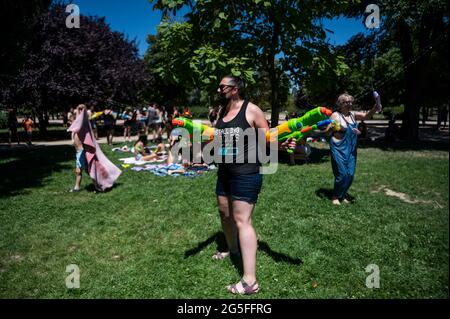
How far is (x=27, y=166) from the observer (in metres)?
10.9

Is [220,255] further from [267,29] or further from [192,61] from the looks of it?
[267,29]

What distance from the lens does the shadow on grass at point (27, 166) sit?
8383 mm

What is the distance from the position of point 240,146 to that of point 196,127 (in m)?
0.89

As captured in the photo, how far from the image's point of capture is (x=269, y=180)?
26.6 feet

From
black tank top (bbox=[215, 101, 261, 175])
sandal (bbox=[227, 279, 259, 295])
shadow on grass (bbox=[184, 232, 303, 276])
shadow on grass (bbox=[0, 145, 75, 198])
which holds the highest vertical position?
black tank top (bbox=[215, 101, 261, 175])

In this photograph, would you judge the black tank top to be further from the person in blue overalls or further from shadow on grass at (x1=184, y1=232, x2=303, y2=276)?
the person in blue overalls

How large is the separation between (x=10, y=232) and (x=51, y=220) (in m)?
0.63

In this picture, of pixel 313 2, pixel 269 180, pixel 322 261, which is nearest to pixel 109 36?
pixel 313 2

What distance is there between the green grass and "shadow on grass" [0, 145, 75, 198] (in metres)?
0.23

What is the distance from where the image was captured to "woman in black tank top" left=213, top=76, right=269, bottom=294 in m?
3.29

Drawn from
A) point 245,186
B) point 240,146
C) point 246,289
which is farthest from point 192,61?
point 246,289

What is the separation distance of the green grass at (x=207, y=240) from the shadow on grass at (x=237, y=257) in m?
0.01

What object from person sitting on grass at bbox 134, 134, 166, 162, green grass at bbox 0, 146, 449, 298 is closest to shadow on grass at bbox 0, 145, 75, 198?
green grass at bbox 0, 146, 449, 298

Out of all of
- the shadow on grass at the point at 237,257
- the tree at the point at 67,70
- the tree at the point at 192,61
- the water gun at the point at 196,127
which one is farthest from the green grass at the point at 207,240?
the tree at the point at 67,70
